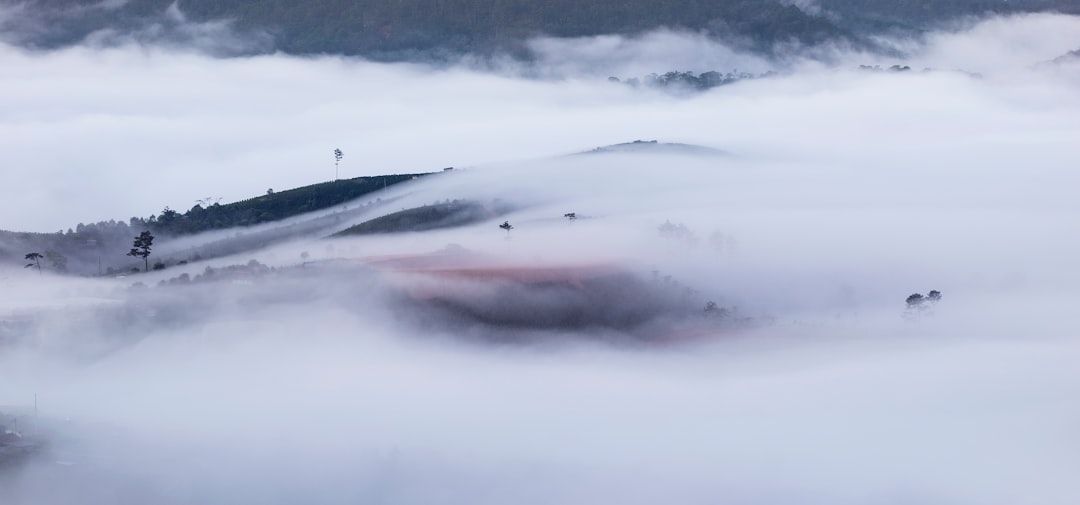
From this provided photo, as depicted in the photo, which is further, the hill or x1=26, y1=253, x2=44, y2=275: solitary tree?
the hill

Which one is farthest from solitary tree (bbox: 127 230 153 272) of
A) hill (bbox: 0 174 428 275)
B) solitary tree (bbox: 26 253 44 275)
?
solitary tree (bbox: 26 253 44 275)

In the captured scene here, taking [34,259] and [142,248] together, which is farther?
[142,248]

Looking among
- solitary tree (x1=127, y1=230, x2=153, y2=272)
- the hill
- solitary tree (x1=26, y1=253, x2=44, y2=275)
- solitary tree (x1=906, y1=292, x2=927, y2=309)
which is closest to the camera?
solitary tree (x1=906, y1=292, x2=927, y2=309)

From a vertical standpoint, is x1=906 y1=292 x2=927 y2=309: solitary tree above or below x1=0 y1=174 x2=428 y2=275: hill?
below

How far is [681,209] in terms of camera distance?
134750 millimetres

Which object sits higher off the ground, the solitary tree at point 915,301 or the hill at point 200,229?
the hill at point 200,229

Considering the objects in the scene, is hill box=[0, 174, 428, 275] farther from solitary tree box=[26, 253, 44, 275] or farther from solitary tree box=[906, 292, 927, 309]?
solitary tree box=[906, 292, 927, 309]

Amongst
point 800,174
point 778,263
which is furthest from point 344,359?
point 800,174

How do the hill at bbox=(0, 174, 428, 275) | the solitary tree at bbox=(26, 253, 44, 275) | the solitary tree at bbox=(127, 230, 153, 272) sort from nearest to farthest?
the solitary tree at bbox=(26, 253, 44, 275), the solitary tree at bbox=(127, 230, 153, 272), the hill at bbox=(0, 174, 428, 275)

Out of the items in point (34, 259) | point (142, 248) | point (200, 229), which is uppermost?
point (200, 229)

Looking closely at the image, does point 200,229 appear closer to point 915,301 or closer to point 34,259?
point 34,259

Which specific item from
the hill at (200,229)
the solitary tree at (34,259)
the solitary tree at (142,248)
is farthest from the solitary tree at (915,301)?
the solitary tree at (34,259)

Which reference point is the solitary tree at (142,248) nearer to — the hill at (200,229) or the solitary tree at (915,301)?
the hill at (200,229)

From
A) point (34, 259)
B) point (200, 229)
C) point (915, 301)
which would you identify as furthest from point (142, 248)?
point (915, 301)
